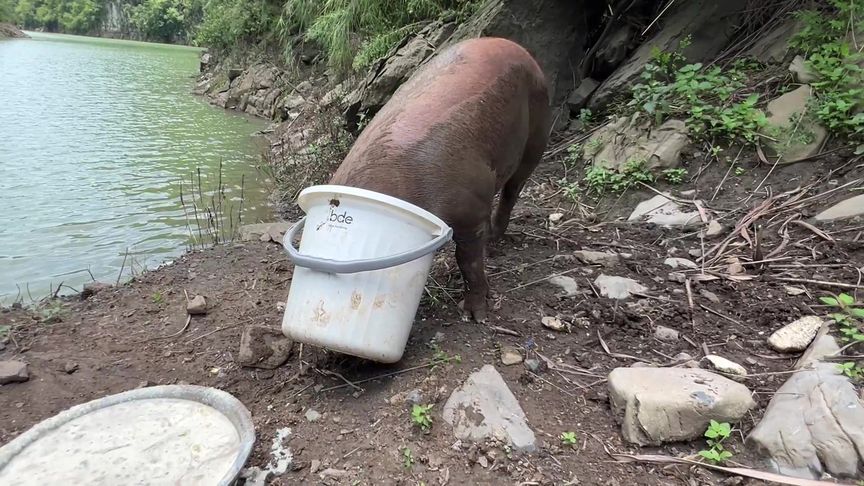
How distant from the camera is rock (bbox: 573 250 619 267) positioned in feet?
11.7

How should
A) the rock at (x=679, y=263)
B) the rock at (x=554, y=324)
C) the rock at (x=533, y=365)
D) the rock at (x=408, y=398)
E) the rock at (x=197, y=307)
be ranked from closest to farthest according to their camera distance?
the rock at (x=408, y=398) → the rock at (x=533, y=365) → the rock at (x=554, y=324) → the rock at (x=679, y=263) → the rock at (x=197, y=307)

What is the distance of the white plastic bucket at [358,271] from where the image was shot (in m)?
2.36

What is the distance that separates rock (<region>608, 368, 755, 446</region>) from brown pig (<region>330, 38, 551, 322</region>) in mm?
944

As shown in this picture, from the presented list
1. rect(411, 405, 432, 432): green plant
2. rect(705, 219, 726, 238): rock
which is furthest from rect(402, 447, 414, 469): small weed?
rect(705, 219, 726, 238): rock

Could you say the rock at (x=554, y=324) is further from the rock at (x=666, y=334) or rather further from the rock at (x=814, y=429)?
the rock at (x=814, y=429)

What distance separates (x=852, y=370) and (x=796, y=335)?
420 mm

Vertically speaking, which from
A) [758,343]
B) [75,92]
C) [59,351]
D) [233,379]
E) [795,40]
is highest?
[795,40]

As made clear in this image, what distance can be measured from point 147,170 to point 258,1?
36.4ft

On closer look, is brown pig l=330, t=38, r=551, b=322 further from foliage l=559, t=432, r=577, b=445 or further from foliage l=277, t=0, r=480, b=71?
foliage l=277, t=0, r=480, b=71

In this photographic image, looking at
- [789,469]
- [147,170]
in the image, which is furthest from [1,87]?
[789,469]

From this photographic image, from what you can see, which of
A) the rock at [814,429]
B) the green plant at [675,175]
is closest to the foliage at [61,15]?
the green plant at [675,175]

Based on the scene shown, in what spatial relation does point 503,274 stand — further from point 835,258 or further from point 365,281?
point 835,258

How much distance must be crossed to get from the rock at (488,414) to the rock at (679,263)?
1.52 metres

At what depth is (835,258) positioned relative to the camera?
9.94ft
